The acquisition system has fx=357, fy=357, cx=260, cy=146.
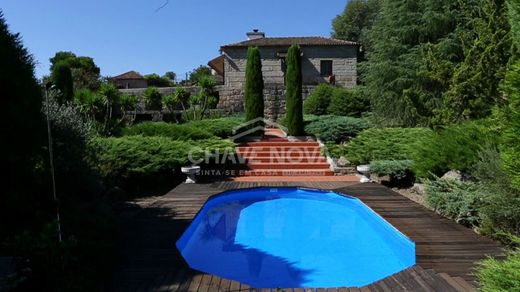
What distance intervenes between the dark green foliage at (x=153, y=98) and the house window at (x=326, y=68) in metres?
11.7

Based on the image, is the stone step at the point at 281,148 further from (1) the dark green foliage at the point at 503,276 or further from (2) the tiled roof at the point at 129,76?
(2) the tiled roof at the point at 129,76

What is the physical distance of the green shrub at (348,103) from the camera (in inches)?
738

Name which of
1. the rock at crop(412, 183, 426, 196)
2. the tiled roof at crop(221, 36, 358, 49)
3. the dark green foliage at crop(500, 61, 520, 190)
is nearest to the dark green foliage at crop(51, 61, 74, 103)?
the tiled roof at crop(221, 36, 358, 49)

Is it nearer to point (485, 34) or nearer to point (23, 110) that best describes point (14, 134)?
point (23, 110)

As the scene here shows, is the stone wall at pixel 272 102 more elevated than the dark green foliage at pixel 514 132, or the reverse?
the stone wall at pixel 272 102

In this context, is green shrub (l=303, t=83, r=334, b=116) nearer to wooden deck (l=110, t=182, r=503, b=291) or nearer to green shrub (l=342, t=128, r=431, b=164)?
green shrub (l=342, t=128, r=431, b=164)

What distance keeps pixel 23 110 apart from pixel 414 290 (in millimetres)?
4485

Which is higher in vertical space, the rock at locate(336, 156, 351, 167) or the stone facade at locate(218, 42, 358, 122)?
the stone facade at locate(218, 42, 358, 122)

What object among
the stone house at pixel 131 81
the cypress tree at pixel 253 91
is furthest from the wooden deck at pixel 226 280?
the stone house at pixel 131 81

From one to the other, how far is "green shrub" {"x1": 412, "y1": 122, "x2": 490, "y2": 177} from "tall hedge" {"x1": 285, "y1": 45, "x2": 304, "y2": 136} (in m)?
7.00

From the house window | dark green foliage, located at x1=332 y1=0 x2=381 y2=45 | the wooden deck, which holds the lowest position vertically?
the wooden deck

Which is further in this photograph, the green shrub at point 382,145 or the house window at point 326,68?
the house window at point 326,68

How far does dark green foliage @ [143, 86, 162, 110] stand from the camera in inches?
925

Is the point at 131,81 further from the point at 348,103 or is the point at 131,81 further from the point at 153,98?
the point at 348,103
